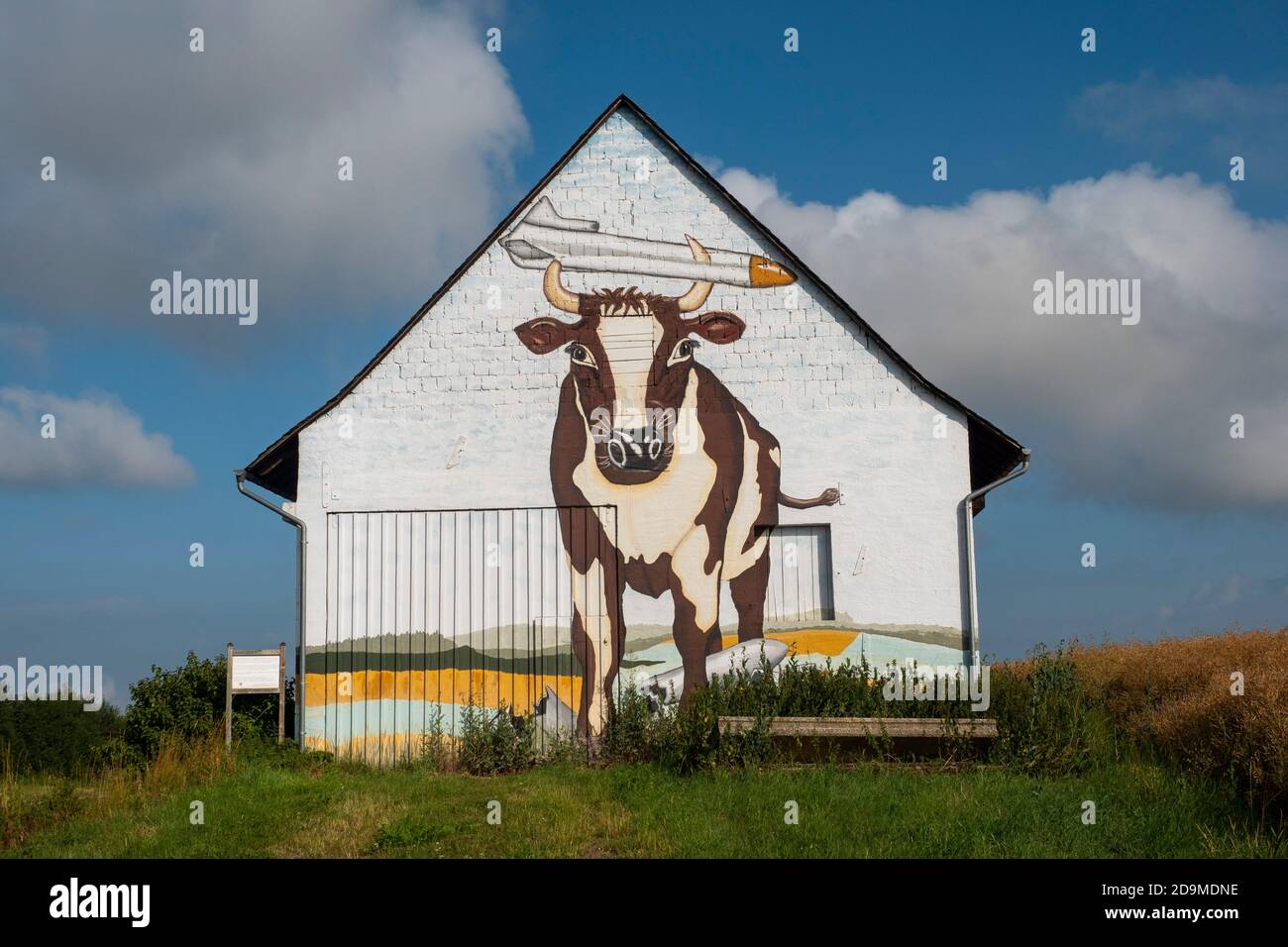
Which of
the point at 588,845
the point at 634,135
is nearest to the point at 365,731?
the point at 588,845

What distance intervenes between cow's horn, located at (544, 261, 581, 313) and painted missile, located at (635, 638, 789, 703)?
4.92m

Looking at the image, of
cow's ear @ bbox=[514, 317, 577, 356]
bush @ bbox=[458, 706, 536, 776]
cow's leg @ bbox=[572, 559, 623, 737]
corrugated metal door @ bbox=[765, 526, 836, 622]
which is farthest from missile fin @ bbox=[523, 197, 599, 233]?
bush @ bbox=[458, 706, 536, 776]

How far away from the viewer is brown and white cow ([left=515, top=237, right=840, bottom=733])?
13.2m

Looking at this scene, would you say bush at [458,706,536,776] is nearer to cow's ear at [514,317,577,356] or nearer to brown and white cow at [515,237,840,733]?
brown and white cow at [515,237,840,733]

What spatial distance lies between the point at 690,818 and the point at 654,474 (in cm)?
546

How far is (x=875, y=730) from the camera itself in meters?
11.0

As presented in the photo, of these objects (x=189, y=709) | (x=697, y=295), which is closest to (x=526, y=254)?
(x=697, y=295)

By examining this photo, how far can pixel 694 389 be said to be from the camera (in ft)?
44.9

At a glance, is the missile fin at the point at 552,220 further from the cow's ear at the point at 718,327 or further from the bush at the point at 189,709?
the bush at the point at 189,709

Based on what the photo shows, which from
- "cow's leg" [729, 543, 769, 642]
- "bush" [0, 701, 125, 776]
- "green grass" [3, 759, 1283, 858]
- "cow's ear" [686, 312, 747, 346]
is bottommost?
"bush" [0, 701, 125, 776]

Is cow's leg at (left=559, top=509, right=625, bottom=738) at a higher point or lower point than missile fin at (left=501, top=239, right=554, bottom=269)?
lower

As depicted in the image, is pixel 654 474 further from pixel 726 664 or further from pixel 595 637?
pixel 726 664

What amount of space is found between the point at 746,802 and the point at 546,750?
407 centimetres
